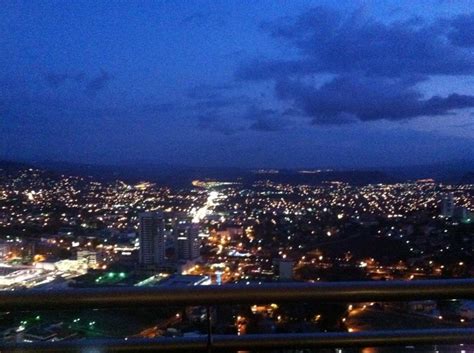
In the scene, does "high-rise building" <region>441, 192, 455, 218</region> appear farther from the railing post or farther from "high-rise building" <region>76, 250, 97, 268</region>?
the railing post

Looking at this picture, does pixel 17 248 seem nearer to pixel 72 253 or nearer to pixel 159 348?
pixel 72 253

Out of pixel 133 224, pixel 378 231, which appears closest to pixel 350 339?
pixel 378 231

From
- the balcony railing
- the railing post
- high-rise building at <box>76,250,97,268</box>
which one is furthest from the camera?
high-rise building at <box>76,250,97,268</box>

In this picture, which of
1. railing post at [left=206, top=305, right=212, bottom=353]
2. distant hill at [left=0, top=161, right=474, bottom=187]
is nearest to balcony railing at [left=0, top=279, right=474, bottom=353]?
railing post at [left=206, top=305, right=212, bottom=353]

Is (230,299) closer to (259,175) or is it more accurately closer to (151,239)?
(151,239)

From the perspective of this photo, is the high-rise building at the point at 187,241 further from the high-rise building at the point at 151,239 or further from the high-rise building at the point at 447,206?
the high-rise building at the point at 447,206

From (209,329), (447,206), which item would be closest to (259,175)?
(447,206)

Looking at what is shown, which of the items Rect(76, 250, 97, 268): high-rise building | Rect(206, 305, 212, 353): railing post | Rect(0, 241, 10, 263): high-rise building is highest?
Rect(206, 305, 212, 353): railing post

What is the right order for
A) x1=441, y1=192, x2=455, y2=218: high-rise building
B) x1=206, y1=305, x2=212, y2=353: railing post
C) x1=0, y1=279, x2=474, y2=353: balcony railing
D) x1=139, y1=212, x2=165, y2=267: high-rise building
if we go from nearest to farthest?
x1=0, y1=279, x2=474, y2=353: balcony railing, x1=206, y1=305, x2=212, y2=353: railing post, x1=139, y1=212, x2=165, y2=267: high-rise building, x1=441, y1=192, x2=455, y2=218: high-rise building
